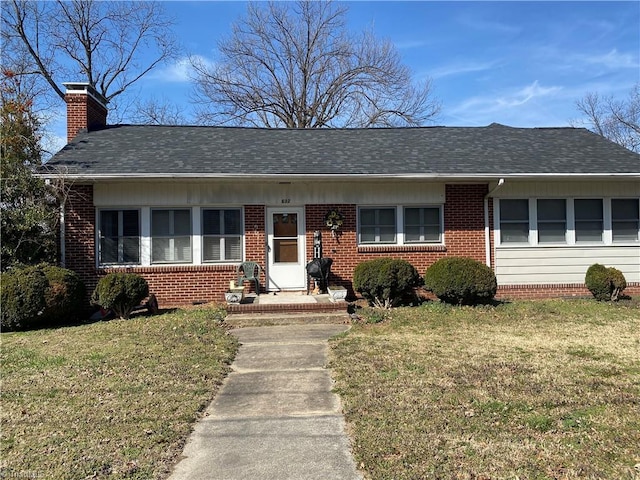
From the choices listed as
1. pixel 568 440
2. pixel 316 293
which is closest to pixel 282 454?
pixel 568 440

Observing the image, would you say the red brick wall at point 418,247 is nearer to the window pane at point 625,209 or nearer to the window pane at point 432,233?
the window pane at point 432,233

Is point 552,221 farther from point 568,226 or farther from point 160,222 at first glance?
point 160,222

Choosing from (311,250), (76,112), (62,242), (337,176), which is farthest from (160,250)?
(76,112)

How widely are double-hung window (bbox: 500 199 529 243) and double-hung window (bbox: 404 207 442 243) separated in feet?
5.11

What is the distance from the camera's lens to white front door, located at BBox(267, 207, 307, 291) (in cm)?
1176

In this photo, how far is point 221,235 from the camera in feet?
38.0

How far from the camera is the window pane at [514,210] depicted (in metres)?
12.1

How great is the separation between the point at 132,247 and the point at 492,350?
8001 millimetres

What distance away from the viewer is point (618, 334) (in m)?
8.06

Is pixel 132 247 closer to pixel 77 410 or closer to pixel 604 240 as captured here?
pixel 77 410

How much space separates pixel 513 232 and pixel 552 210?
3.57ft

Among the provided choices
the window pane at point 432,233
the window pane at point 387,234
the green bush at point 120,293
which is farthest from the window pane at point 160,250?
the window pane at point 432,233

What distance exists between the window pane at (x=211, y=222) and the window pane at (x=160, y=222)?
0.80 meters

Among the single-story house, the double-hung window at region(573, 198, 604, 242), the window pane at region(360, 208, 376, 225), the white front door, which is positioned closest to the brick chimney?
the single-story house
